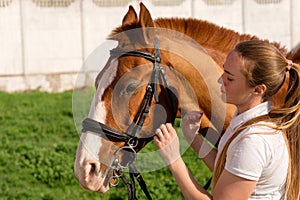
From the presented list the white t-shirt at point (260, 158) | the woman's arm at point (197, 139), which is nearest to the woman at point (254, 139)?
the white t-shirt at point (260, 158)

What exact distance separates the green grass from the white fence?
1659 millimetres

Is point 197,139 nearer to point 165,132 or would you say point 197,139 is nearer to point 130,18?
point 165,132

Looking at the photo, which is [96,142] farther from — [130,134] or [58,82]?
[58,82]

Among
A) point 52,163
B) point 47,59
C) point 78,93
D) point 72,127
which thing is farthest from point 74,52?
point 78,93

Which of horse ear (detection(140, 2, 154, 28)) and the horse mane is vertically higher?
horse ear (detection(140, 2, 154, 28))

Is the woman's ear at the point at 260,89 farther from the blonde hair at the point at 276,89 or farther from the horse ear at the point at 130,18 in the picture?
the horse ear at the point at 130,18

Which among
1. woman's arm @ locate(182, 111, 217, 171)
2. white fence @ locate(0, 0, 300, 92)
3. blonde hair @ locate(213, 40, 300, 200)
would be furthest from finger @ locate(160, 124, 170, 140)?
white fence @ locate(0, 0, 300, 92)

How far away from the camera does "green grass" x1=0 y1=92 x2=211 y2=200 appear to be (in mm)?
7090

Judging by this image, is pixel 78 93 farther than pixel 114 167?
Yes

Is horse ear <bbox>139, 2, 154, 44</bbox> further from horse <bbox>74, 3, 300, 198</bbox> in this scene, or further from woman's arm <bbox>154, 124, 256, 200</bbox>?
woman's arm <bbox>154, 124, 256, 200</bbox>

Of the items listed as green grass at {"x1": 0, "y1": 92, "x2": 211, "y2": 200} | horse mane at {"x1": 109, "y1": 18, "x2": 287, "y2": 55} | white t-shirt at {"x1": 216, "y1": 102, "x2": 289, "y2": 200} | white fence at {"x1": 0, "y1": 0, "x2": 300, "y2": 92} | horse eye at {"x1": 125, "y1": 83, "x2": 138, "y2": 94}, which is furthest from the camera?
white fence at {"x1": 0, "y1": 0, "x2": 300, "y2": 92}

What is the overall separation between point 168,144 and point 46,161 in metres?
4.94

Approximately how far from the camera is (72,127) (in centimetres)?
926

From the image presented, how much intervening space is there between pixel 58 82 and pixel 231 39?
27.5ft
